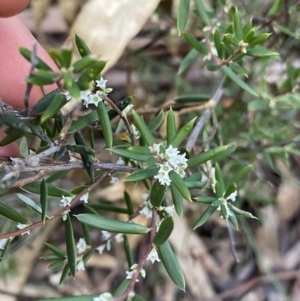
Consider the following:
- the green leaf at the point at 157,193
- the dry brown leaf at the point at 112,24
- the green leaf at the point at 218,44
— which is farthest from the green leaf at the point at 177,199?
the dry brown leaf at the point at 112,24

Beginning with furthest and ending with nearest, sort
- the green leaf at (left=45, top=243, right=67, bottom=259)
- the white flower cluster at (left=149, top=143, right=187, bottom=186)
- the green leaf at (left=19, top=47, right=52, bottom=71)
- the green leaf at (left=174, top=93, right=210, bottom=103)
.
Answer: the green leaf at (left=174, top=93, right=210, bottom=103), the green leaf at (left=45, top=243, right=67, bottom=259), the white flower cluster at (left=149, top=143, right=187, bottom=186), the green leaf at (left=19, top=47, right=52, bottom=71)

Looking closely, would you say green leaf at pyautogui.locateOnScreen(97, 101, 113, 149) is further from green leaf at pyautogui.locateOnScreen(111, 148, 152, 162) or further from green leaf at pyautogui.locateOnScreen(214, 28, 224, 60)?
green leaf at pyautogui.locateOnScreen(214, 28, 224, 60)

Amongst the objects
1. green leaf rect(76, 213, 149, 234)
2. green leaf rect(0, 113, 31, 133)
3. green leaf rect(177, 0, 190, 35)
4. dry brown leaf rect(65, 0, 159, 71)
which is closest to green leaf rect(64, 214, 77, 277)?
green leaf rect(76, 213, 149, 234)

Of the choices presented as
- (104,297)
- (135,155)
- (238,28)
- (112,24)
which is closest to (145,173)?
(135,155)

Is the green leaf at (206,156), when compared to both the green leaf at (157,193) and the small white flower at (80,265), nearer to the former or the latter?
the green leaf at (157,193)

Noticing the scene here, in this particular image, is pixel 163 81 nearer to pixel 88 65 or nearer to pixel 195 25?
pixel 195 25

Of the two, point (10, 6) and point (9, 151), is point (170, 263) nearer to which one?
point (9, 151)
